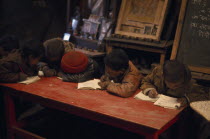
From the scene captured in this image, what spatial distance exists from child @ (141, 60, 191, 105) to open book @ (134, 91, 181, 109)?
51mm

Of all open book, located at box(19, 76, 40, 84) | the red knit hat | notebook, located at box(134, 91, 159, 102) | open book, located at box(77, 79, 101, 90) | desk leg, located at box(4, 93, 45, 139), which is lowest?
desk leg, located at box(4, 93, 45, 139)

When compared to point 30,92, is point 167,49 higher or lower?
higher

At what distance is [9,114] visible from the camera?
307 centimetres

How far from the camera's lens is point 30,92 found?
2.74 meters

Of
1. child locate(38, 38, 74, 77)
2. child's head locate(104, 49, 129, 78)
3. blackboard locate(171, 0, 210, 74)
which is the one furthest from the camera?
blackboard locate(171, 0, 210, 74)

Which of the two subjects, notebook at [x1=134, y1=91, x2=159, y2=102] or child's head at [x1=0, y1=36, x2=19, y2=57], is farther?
child's head at [x1=0, y1=36, x2=19, y2=57]

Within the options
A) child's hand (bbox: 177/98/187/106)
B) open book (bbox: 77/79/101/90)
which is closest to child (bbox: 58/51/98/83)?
open book (bbox: 77/79/101/90)

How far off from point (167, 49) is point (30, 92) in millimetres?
2337

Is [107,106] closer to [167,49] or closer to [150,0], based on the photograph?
[167,49]

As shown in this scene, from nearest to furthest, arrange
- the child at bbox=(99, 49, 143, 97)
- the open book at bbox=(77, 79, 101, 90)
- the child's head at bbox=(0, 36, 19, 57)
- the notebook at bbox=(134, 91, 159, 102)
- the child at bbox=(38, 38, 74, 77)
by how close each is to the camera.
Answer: the notebook at bbox=(134, 91, 159, 102), the child at bbox=(99, 49, 143, 97), the open book at bbox=(77, 79, 101, 90), the child at bbox=(38, 38, 74, 77), the child's head at bbox=(0, 36, 19, 57)

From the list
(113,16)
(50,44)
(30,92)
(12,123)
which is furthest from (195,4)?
(12,123)

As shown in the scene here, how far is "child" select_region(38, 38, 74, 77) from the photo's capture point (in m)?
3.42

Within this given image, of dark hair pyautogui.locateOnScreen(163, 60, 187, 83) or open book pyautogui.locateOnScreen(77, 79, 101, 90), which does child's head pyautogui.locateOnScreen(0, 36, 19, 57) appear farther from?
dark hair pyautogui.locateOnScreen(163, 60, 187, 83)

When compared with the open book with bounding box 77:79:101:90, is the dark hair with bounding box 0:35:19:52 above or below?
above
